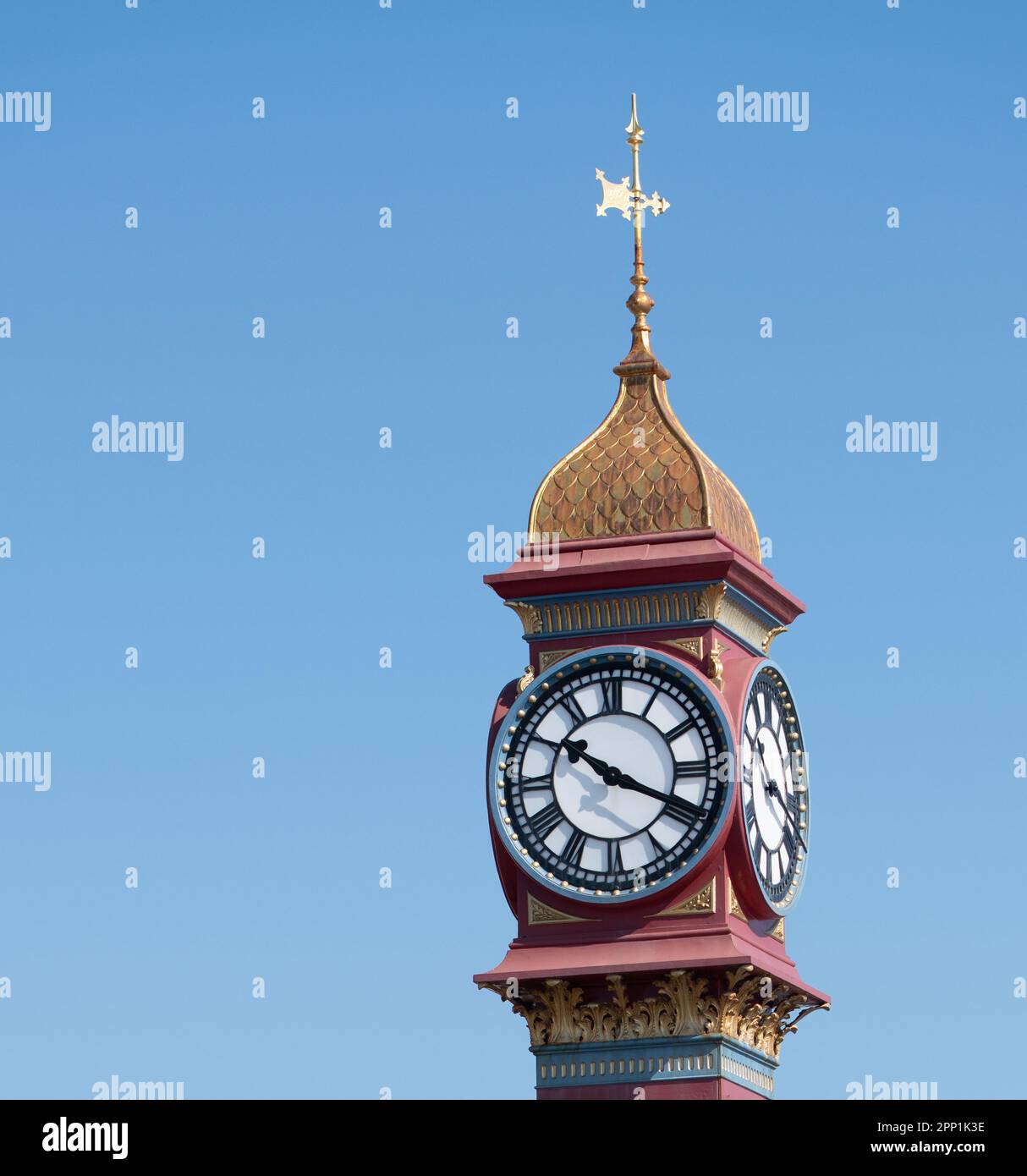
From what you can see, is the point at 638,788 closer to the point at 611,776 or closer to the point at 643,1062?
the point at 611,776

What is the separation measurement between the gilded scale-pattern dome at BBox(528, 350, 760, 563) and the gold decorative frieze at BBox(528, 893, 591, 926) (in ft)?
15.2

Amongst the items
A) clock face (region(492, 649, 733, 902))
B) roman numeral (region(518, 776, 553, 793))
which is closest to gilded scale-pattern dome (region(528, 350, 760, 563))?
clock face (region(492, 649, 733, 902))

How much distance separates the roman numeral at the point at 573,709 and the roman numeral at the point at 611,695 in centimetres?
30

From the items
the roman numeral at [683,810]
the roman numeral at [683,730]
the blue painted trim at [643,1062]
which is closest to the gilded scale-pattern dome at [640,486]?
the roman numeral at [683,730]

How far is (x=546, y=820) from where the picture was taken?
174 ft

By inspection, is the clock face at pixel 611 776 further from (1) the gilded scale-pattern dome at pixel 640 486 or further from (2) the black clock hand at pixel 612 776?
(1) the gilded scale-pattern dome at pixel 640 486

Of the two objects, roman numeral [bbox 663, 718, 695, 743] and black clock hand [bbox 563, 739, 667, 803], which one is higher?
roman numeral [bbox 663, 718, 695, 743]

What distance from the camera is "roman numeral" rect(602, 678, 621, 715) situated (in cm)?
5303

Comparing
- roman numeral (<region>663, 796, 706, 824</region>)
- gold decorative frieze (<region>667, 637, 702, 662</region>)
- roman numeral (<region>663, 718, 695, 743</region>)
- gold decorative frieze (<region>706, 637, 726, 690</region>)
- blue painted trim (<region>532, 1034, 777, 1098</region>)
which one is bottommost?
blue painted trim (<region>532, 1034, 777, 1098</region>)

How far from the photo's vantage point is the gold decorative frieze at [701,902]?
52281mm

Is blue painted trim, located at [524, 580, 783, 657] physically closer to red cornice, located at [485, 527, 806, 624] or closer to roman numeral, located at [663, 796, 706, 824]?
red cornice, located at [485, 527, 806, 624]

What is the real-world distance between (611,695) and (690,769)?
4.60 ft

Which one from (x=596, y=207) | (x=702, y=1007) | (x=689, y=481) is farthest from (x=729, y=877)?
(x=596, y=207)
